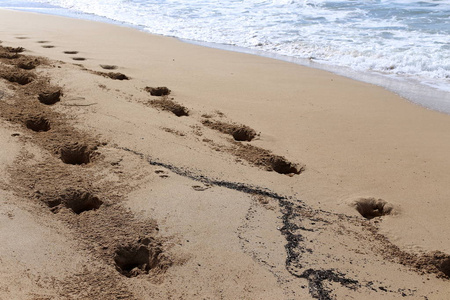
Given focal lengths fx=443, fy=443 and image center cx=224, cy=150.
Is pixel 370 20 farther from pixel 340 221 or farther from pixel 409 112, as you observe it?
pixel 340 221

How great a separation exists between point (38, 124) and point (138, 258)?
178 cm

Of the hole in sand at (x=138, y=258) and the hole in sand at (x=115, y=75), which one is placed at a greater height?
the hole in sand at (x=115, y=75)

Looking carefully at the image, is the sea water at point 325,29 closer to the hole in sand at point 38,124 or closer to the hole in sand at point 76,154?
the hole in sand at point 76,154

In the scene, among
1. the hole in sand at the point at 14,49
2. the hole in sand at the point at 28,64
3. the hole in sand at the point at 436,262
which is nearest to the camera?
the hole in sand at the point at 436,262

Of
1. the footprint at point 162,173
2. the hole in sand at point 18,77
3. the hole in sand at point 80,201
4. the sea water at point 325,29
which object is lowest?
the hole in sand at point 80,201

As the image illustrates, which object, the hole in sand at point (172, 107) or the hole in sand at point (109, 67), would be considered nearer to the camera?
the hole in sand at point (172, 107)

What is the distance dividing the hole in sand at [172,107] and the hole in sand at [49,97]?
827 mm

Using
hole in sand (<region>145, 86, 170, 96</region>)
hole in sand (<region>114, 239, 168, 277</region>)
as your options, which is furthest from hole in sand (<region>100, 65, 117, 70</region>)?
hole in sand (<region>114, 239, 168, 277</region>)

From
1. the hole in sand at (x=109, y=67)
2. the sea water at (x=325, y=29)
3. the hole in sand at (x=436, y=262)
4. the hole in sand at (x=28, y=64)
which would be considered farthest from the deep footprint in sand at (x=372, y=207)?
the hole in sand at (x=28, y=64)

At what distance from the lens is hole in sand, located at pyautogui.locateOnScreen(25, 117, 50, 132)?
11.3 feet

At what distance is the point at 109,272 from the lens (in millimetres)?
2059

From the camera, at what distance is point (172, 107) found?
4062 millimetres

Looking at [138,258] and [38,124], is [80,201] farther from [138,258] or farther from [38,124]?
[38,124]

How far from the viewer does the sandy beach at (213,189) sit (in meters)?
2.11
